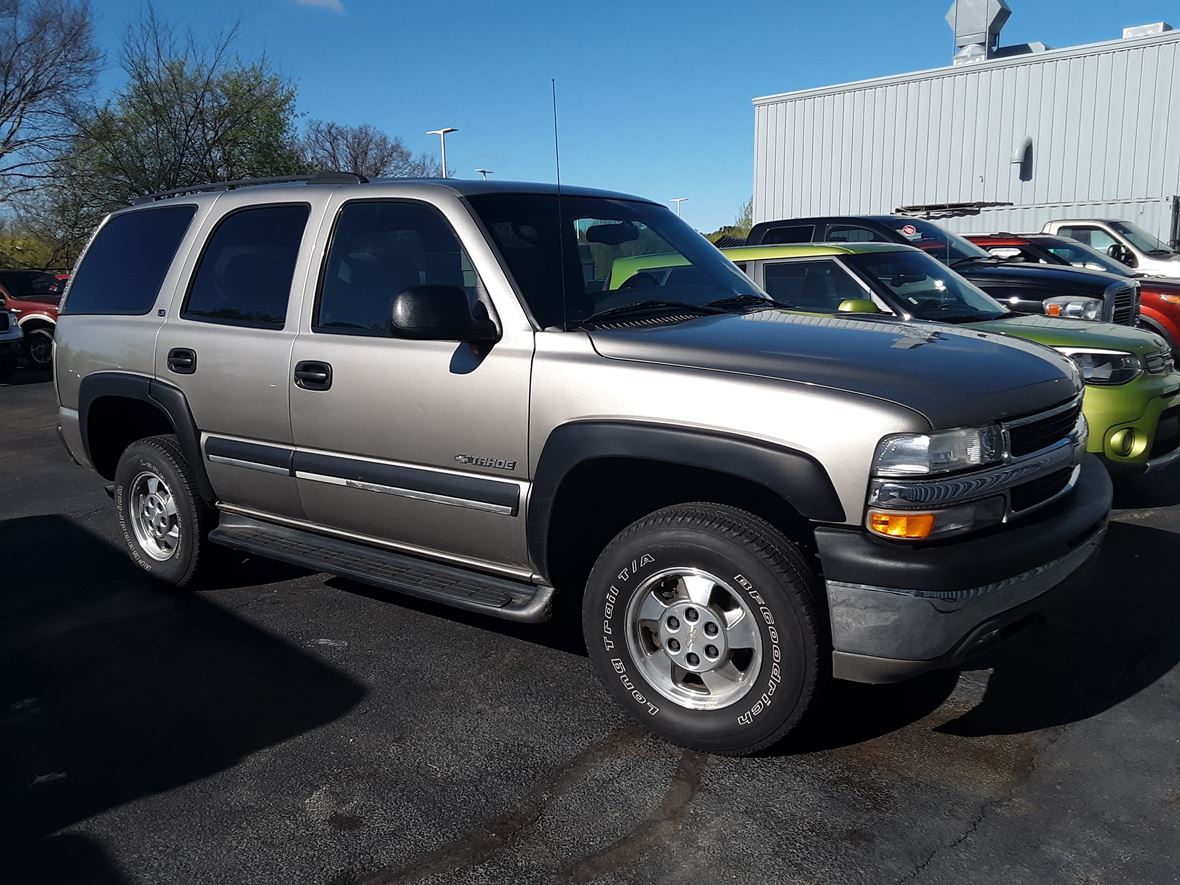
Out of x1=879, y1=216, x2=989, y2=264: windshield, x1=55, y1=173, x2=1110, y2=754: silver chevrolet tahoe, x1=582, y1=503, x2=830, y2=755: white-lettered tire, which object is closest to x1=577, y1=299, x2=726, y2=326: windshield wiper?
x1=55, y1=173, x2=1110, y2=754: silver chevrolet tahoe

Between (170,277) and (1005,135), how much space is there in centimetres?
2441

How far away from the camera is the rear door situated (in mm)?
4234

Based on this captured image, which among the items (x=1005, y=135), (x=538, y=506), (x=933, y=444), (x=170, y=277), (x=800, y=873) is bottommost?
(x=800, y=873)

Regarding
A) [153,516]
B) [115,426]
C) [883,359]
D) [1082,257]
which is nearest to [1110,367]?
[883,359]

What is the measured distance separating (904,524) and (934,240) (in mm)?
7655

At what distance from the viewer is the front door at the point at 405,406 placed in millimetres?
3541

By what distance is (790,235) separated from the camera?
11219mm

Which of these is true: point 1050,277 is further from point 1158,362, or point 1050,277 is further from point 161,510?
point 161,510

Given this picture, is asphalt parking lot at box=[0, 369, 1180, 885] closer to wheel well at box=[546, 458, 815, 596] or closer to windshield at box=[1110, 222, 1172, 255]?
wheel well at box=[546, 458, 815, 596]

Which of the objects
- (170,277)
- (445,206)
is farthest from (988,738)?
(170,277)

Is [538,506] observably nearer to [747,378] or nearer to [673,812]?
[747,378]

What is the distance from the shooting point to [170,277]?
4801mm

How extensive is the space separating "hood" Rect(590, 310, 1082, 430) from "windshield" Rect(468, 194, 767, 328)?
291 mm

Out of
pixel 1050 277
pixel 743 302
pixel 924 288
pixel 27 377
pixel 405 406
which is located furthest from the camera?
pixel 27 377
